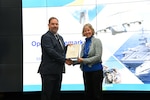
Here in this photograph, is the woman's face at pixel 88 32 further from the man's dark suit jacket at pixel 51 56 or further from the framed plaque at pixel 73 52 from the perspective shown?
the man's dark suit jacket at pixel 51 56

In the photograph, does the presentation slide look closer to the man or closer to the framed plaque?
the framed plaque

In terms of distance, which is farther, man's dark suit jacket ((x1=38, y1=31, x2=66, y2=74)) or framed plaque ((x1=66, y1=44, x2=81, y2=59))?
framed plaque ((x1=66, y1=44, x2=81, y2=59))

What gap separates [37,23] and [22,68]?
860 mm

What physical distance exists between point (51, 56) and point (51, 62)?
89mm

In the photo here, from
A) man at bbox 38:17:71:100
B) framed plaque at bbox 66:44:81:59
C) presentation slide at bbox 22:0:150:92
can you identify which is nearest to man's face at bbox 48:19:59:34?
man at bbox 38:17:71:100

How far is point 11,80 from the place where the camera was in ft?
19.3

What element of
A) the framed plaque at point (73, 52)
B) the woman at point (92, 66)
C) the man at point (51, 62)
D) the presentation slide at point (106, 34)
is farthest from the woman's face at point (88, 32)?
the presentation slide at point (106, 34)

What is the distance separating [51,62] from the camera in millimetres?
4340

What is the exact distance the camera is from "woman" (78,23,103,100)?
4352 millimetres

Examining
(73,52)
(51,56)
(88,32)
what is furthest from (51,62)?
(88,32)

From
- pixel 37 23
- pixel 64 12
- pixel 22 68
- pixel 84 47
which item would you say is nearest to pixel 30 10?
pixel 37 23

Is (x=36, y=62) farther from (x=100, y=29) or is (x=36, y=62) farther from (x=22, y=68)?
(x=100, y=29)

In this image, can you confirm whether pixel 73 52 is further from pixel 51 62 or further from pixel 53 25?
pixel 53 25

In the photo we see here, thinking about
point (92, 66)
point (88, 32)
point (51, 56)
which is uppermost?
point (88, 32)
